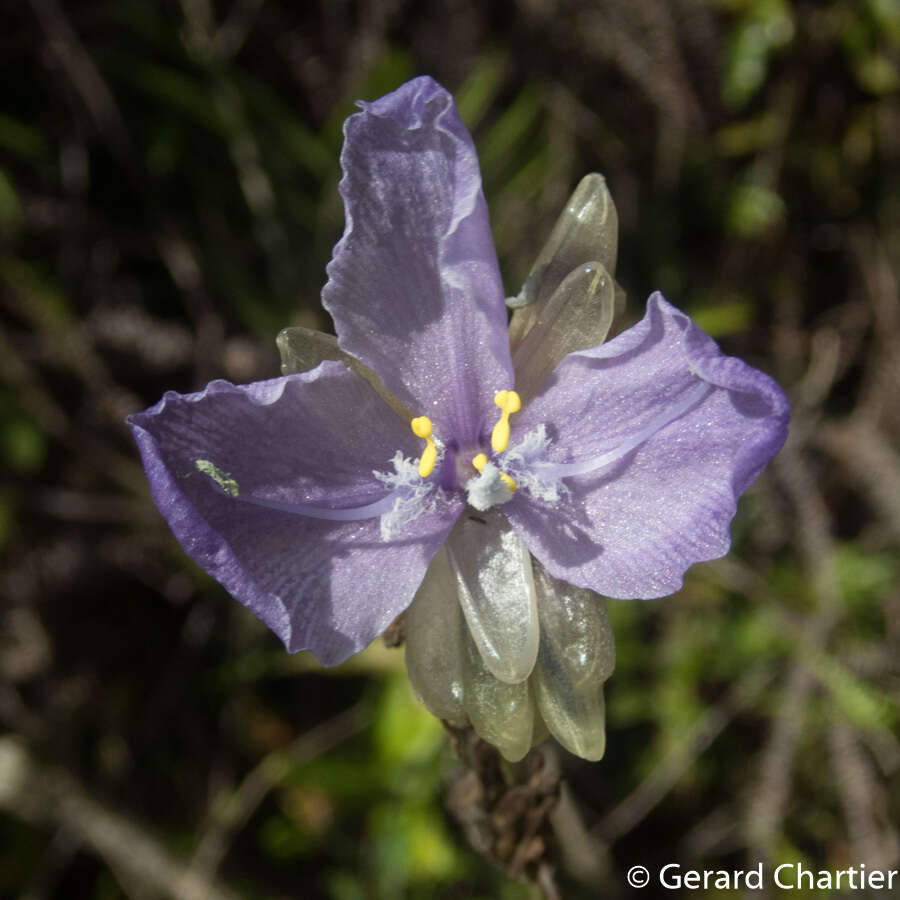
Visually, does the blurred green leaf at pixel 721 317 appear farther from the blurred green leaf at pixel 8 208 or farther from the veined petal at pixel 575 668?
the blurred green leaf at pixel 8 208

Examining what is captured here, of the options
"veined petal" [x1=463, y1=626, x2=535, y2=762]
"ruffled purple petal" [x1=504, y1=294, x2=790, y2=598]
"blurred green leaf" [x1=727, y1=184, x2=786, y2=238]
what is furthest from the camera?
"blurred green leaf" [x1=727, y1=184, x2=786, y2=238]

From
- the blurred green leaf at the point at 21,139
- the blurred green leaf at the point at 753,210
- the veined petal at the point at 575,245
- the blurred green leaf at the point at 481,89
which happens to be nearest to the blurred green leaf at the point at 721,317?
the blurred green leaf at the point at 753,210

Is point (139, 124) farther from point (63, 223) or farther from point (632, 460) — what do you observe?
point (632, 460)

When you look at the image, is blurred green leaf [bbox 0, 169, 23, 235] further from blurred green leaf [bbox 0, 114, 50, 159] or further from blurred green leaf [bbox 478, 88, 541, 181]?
blurred green leaf [bbox 478, 88, 541, 181]

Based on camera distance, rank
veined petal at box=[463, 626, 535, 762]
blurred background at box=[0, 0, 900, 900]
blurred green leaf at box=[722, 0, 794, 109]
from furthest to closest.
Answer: blurred green leaf at box=[722, 0, 794, 109] < blurred background at box=[0, 0, 900, 900] < veined petal at box=[463, 626, 535, 762]

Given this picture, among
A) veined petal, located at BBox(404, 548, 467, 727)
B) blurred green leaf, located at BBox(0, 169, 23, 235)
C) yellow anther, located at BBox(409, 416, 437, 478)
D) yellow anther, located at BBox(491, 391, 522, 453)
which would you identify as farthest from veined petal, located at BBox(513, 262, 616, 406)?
blurred green leaf, located at BBox(0, 169, 23, 235)

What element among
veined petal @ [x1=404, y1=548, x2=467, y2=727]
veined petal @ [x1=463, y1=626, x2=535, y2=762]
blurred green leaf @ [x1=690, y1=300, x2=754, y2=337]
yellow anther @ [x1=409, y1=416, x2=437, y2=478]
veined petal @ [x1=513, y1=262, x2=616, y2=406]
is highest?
veined petal @ [x1=513, y1=262, x2=616, y2=406]

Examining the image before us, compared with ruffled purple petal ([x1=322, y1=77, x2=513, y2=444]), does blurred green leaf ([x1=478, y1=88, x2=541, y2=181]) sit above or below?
below

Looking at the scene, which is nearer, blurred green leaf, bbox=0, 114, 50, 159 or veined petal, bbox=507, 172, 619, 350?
veined petal, bbox=507, 172, 619, 350
